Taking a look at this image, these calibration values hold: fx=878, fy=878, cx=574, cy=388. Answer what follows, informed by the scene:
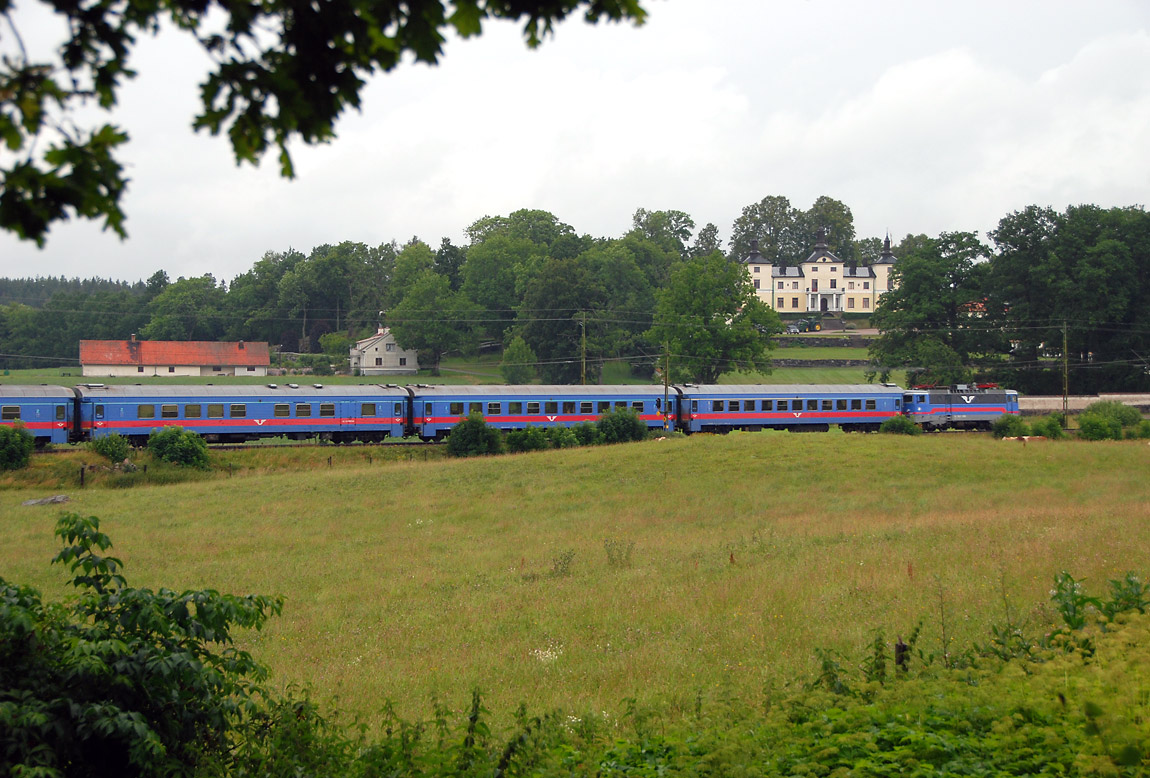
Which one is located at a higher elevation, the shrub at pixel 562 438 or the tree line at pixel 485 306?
the tree line at pixel 485 306

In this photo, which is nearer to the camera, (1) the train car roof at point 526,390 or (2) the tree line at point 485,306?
(1) the train car roof at point 526,390

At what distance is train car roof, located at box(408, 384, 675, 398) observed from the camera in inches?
1742

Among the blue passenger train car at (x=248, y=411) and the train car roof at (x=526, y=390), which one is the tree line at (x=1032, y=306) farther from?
the blue passenger train car at (x=248, y=411)

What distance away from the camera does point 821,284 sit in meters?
127

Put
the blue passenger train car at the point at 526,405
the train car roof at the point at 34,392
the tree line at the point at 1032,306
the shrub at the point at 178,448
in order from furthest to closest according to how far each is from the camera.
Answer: the tree line at the point at 1032,306, the blue passenger train car at the point at 526,405, the train car roof at the point at 34,392, the shrub at the point at 178,448

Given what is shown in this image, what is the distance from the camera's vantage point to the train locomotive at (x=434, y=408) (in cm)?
3784

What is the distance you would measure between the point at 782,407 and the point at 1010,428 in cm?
1147

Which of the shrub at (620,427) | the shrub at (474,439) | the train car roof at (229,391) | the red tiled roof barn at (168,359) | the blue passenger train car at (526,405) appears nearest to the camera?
the train car roof at (229,391)

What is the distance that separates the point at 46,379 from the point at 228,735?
3201 inches

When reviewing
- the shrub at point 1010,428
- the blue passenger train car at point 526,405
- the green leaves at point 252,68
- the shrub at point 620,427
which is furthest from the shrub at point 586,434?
the green leaves at point 252,68

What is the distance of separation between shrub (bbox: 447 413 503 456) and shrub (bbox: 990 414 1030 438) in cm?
2588

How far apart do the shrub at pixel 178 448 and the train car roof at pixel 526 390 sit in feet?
36.1

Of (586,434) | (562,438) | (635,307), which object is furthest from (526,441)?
(635,307)

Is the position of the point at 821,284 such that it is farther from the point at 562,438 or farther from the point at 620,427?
the point at 562,438
